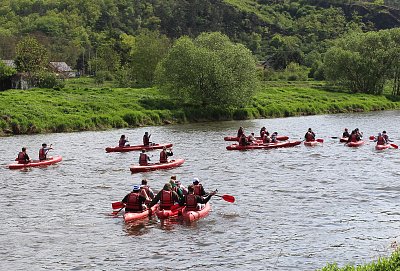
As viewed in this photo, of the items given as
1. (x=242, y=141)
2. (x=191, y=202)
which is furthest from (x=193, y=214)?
(x=242, y=141)

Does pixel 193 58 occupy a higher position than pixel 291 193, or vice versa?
pixel 193 58

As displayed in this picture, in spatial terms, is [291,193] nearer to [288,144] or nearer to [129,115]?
[288,144]

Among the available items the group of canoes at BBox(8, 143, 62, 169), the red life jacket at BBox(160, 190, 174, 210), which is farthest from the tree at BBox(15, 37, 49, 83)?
the red life jacket at BBox(160, 190, 174, 210)

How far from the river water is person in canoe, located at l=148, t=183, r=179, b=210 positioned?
97 cm

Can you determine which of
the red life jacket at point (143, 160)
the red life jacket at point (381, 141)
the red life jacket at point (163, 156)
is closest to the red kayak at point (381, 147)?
the red life jacket at point (381, 141)

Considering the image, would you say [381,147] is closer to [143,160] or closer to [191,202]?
[143,160]

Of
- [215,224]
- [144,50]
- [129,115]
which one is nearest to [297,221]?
[215,224]

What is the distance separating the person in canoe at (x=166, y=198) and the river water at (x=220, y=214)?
972 mm

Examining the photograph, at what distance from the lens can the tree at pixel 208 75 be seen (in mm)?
72438

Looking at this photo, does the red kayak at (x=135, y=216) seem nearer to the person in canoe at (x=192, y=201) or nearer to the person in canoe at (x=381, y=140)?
the person in canoe at (x=192, y=201)

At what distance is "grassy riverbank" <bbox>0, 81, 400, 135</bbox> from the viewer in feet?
199

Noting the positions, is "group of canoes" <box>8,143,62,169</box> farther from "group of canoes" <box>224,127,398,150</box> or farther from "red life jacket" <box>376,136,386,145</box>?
"red life jacket" <box>376,136,386,145</box>

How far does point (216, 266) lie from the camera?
20.2 metres

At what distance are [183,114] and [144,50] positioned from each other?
3351 centimetres
